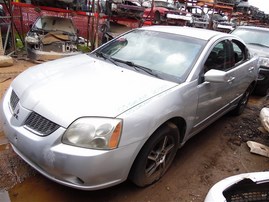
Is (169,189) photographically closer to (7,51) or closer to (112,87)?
(112,87)

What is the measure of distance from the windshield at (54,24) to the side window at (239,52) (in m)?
4.99

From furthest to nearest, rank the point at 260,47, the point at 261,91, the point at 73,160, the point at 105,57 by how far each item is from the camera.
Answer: the point at 260,47 < the point at 261,91 < the point at 105,57 < the point at 73,160

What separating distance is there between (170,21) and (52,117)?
10495 mm

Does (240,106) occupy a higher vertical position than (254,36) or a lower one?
lower

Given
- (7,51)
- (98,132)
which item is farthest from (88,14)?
(98,132)

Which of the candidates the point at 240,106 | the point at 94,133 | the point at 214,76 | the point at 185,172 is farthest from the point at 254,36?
the point at 94,133

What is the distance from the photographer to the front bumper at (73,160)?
2.16 metres

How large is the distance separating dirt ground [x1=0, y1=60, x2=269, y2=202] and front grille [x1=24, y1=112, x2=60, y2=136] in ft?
2.39

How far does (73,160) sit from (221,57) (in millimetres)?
2560

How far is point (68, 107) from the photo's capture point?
7.71 ft

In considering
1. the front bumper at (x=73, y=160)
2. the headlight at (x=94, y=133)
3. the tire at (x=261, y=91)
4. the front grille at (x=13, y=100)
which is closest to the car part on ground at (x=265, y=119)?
the front bumper at (x=73, y=160)

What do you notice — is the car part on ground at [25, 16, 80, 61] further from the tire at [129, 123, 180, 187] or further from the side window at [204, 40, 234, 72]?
the tire at [129, 123, 180, 187]

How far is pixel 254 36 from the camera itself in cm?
752

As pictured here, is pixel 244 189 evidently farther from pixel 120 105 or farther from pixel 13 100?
pixel 13 100
